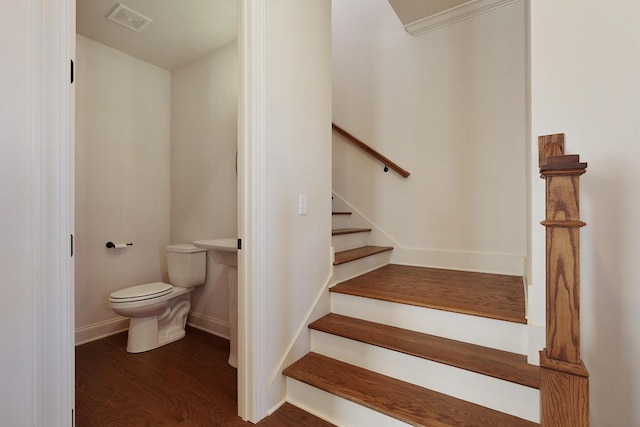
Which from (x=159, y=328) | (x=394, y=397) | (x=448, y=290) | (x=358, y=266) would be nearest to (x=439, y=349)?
(x=394, y=397)

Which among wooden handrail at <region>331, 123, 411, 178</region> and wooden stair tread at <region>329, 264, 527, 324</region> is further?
wooden handrail at <region>331, 123, 411, 178</region>

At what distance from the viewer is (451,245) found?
2545 millimetres

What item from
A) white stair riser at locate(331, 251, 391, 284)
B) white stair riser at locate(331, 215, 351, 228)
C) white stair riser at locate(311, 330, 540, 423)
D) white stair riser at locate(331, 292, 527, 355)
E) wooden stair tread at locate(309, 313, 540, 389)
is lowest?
white stair riser at locate(311, 330, 540, 423)

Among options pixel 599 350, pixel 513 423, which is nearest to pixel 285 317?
pixel 513 423

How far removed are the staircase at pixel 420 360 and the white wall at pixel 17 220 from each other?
1.09m

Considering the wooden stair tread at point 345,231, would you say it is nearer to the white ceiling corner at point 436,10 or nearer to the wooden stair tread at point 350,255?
the wooden stair tread at point 350,255

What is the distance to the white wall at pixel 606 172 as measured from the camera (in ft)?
3.30

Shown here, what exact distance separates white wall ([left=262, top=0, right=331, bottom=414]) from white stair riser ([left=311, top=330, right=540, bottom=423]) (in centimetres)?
24

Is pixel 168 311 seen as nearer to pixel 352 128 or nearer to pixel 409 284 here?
pixel 409 284

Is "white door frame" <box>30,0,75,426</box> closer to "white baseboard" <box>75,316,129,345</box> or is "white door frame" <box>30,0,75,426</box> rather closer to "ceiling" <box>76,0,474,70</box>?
"ceiling" <box>76,0,474,70</box>

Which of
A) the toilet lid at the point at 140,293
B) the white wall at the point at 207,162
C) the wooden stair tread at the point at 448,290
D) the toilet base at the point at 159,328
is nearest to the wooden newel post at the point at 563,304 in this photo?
the wooden stair tread at the point at 448,290

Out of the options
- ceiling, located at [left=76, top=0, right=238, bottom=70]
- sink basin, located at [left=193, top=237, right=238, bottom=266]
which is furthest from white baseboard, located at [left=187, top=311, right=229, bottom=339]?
ceiling, located at [left=76, top=0, right=238, bottom=70]

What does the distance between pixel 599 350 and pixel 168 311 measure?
2.79m

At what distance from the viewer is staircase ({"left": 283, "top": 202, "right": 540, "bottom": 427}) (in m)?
1.19
